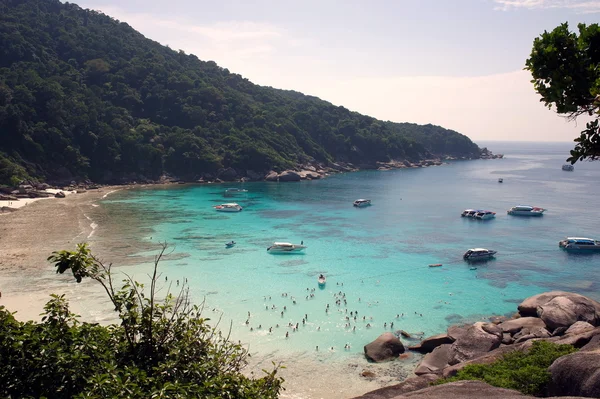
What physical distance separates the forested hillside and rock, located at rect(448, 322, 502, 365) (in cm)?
8672

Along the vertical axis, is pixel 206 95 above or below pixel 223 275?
A: above

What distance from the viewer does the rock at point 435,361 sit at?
89.3 feet

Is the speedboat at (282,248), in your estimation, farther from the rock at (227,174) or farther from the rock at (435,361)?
the rock at (227,174)

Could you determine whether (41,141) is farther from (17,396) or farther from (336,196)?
(17,396)

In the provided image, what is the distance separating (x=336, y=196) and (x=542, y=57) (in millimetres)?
86567

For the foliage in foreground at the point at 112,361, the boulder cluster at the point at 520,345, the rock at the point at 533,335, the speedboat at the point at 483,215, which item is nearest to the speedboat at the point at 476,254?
the boulder cluster at the point at 520,345

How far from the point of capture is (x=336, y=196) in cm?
10319

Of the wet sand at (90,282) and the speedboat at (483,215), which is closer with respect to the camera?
the wet sand at (90,282)

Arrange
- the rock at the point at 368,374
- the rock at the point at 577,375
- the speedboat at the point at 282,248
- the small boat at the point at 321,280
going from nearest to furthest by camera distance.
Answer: the rock at the point at 577,375, the rock at the point at 368,374, the small boat at the point at 321,280, the speedboat at the point at 282,248

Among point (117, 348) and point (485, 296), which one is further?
point (485, 296)

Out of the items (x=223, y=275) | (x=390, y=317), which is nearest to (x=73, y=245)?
(x=223, y=275)

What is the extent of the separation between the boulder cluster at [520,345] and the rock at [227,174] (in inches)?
3764

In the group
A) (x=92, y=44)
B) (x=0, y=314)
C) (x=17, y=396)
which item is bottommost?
(x=17, y=396)

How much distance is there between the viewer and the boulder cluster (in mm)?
17172
